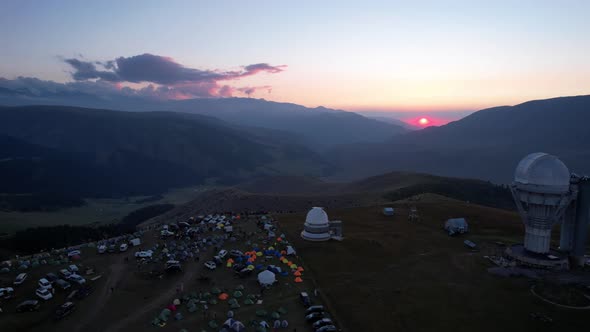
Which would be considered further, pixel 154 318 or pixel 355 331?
pixel 154 318

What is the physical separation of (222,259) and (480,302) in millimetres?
29960

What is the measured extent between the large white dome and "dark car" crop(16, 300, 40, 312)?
5599cm

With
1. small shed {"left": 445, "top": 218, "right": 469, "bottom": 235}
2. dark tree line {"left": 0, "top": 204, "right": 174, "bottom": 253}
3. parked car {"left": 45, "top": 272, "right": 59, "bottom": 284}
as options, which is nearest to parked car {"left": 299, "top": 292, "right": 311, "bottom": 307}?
parked car {"left": 45, "top": 272, "right": 59, "bottom": 284}

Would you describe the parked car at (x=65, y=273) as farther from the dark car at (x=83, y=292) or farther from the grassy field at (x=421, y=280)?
the grassy field at (x=421, y=280)

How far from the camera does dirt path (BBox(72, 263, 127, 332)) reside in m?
34.3

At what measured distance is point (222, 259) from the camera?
48.6 m

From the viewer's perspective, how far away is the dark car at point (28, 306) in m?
36.2

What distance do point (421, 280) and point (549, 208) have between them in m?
18.9

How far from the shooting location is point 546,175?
4566cm

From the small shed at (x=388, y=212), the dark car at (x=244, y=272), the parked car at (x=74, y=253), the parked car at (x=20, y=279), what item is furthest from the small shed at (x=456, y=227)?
the parked car at (x=20, y=279)

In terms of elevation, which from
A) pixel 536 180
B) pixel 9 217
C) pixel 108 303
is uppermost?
pixel 536 180

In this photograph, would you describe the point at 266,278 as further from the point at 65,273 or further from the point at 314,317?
the point at 65,273

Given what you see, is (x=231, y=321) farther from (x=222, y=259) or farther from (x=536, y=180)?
(x=536, y=180)

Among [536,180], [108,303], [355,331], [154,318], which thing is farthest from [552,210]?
[108,303]
